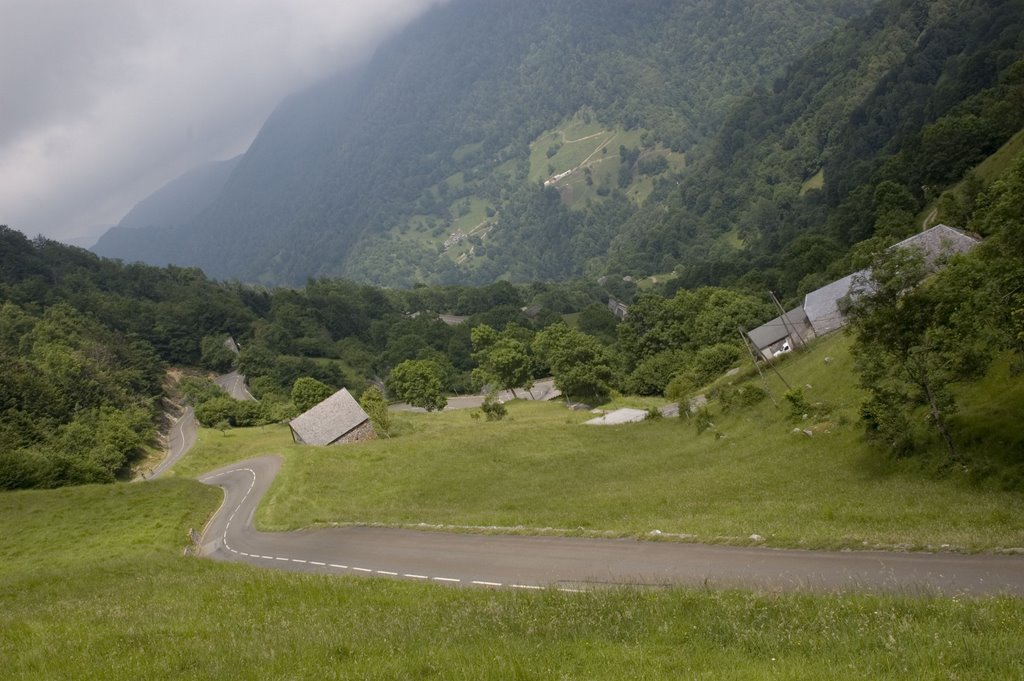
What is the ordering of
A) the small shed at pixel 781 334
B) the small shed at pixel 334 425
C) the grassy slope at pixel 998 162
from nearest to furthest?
the small shed at pixel 334 425 → the small shed at pixel 781 334 → the grassy slope at pixel 998 162

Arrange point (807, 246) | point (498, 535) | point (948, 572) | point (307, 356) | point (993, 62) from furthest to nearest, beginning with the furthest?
point (307, 356)
point (993, 62)
point (807, 246)
point (498, 535)
point (948, 572)

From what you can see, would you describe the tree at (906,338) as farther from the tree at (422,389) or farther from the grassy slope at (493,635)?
the tree at (422,389)

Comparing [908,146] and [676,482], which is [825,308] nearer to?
[676,482]

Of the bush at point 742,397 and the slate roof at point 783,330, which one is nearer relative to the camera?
the bush at point 742,397

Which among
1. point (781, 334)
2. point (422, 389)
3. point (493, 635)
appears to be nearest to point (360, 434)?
point (422, 389)

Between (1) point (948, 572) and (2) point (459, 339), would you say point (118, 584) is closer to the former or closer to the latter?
(1) point (948, 572)

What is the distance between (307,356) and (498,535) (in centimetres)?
15323

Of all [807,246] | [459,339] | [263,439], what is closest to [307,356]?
[459,339]

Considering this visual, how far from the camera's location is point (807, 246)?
11575 centimetres

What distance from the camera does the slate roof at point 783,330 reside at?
71062 millimetres

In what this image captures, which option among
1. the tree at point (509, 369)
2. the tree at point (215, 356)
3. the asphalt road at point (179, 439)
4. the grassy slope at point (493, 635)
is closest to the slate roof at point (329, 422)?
the asphalt road at point (179, 439)

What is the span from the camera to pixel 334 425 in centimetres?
6719

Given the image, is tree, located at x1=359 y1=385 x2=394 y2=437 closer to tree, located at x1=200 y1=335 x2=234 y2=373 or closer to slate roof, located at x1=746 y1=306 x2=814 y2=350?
slate roof, located at x1=746 y1=306 x2=814 y2=350

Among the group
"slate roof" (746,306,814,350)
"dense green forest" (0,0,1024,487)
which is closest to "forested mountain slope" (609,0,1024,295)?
"dense green forest" (0,0,1024,487)
